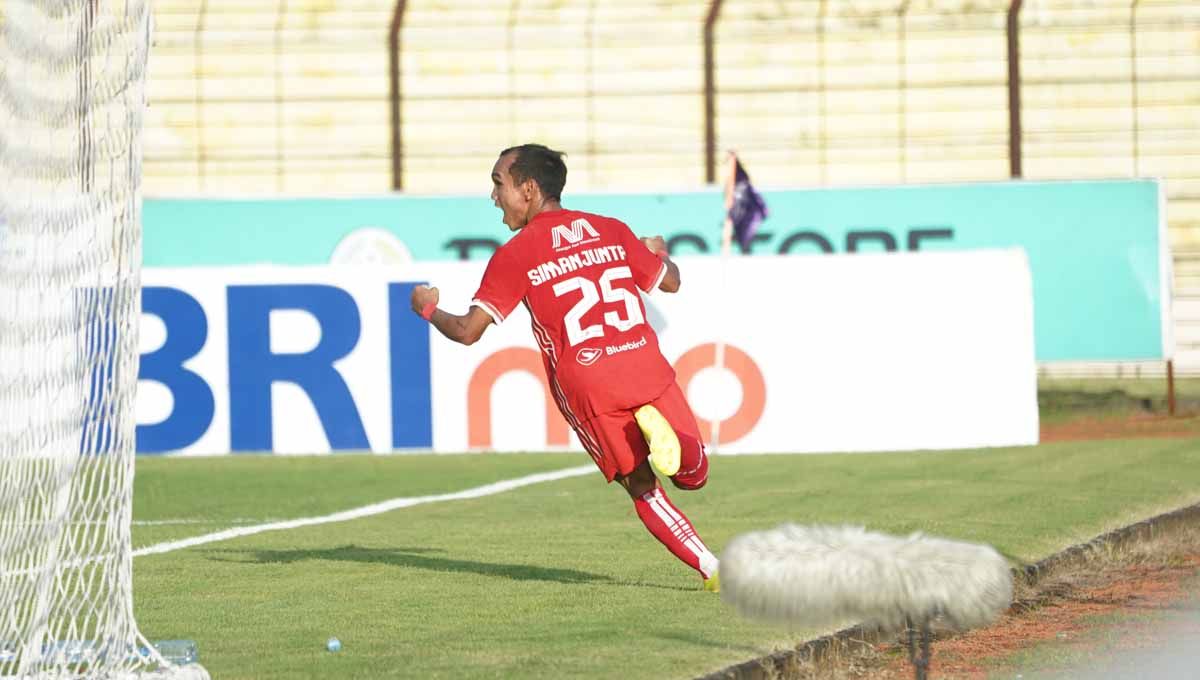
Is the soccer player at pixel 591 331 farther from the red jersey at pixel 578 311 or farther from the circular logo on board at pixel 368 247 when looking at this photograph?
the circular logo on board at pixel 368 247

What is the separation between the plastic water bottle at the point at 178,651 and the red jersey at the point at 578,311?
7.42 ft

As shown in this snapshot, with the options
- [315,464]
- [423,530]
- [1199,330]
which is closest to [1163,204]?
[1199,330]

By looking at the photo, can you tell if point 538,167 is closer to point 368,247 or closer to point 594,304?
point 594,304

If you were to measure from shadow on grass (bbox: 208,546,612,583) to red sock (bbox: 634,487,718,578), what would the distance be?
2.45ft

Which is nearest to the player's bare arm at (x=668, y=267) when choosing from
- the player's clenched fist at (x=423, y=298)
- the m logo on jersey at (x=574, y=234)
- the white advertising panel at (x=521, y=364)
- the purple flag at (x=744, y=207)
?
the m logo on jersey at (x=574, y=234)

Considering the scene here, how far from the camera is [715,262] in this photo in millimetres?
20266

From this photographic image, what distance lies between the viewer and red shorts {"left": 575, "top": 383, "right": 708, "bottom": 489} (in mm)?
8773

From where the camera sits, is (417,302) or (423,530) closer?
(417,302)

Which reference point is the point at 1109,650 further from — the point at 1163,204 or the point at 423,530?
the point at 1163,204

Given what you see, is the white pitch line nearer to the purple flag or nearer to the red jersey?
the red jersey

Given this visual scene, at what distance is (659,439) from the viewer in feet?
28.1

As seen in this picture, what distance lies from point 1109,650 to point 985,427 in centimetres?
1212

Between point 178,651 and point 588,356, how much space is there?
2516 millimetres

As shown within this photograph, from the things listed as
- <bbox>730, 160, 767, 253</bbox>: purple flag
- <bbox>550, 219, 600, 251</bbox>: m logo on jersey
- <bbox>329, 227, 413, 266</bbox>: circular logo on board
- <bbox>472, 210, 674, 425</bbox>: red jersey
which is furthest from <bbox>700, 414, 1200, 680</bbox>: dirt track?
<bbox>329, 227, 413, 266</bbox>: circular logo on board
